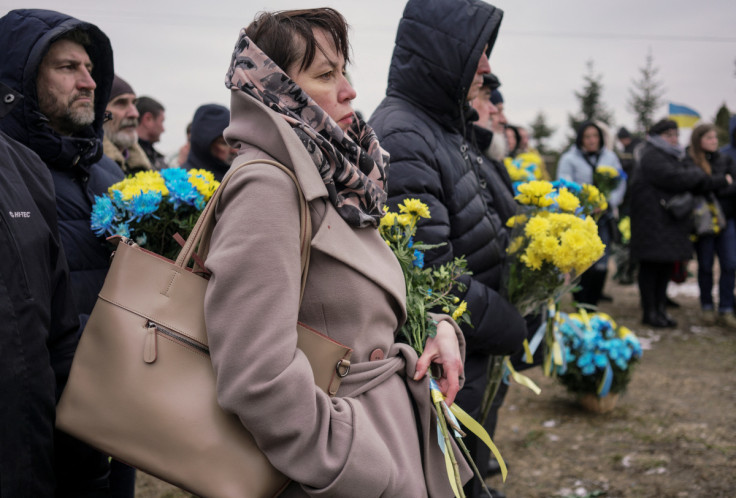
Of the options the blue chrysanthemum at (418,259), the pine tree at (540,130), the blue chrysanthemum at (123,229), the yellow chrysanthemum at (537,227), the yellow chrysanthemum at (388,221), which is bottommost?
the pine tree at (540,130)

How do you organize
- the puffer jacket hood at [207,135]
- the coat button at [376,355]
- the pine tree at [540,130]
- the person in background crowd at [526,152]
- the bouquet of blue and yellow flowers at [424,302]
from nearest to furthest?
the coat button at [376,355] → the bouquet of blue and yellow flowers at [424,302] → the puffer jacket hood at [207,135] → the person in background crowd at [526,152] → the pine tree at [540,130]

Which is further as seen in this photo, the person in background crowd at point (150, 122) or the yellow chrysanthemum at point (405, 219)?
the person in background crowd at point (150, 122)

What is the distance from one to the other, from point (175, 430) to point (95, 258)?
1.12 m

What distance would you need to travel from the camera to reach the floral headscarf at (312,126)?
60.1 inches

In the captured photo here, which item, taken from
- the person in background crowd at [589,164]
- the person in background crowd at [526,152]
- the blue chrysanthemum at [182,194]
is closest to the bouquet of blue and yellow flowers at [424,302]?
the blue chrysanthemum at [182,194]

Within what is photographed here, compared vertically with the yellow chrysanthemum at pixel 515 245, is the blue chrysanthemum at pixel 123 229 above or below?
above

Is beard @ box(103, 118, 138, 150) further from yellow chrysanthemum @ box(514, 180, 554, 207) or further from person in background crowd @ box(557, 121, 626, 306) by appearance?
person in background crowd @ box(557, 121, 626, 306)

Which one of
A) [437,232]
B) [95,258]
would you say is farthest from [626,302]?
[95,258]

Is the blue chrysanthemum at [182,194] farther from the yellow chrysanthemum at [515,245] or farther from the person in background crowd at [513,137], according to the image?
the person in background crowd at [513,137]

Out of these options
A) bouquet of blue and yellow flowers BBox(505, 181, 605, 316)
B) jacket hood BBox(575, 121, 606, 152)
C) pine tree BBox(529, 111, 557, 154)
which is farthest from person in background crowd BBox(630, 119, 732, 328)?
pine tree BBox(529, 111, 557, 154)

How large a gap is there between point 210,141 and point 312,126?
310cm

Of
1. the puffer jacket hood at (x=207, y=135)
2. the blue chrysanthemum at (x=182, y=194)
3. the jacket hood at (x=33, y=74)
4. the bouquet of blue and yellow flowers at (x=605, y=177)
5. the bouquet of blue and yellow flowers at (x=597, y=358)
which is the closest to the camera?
the blue chrysanthemum at (x=182, y=194)

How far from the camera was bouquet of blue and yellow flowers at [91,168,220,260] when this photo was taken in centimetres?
195

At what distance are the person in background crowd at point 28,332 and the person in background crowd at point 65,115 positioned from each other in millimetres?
345
